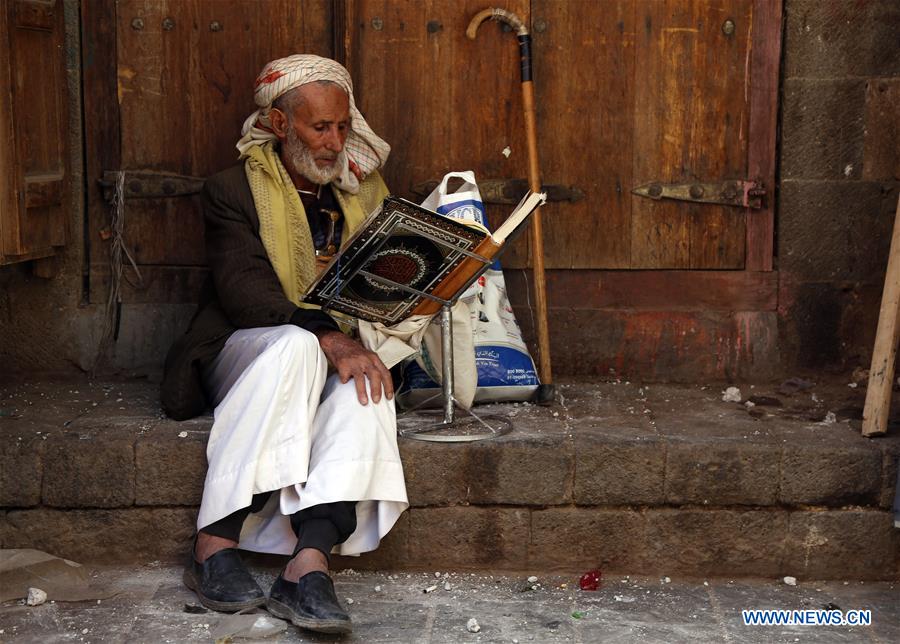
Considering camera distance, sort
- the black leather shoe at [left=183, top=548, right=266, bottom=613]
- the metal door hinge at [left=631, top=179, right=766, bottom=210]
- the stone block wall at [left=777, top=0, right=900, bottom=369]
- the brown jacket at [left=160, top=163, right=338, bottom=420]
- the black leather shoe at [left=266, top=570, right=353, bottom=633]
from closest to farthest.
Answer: the black leather shoe at [left=266, top=570, right=353, bottom=633]
the black leather shoe at [left=183, top=548, right=266, bottom=613]
the brown jacket at [left=160, top=163, right=338, bottom=420]
the stone block wall at [left=777, top=0, right=900, bottom=369]
the metal door hinge at [left=631, top=179, right=766, bottom=210]

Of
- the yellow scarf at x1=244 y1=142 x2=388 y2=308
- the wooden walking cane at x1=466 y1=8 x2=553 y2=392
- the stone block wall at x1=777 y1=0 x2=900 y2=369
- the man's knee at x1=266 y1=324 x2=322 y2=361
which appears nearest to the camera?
the man's knee at x1=266 y1=324 x2=322 y2=361

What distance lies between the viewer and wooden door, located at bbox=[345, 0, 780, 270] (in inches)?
194

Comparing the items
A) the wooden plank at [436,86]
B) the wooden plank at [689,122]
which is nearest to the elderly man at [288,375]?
the wooden plank at [436,86]

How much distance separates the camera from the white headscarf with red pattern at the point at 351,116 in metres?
4.38

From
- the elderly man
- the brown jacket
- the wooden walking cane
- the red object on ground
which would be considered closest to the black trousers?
the elderly man

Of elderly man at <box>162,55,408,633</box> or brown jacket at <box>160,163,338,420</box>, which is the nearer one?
elderly man at <box>162,55,408,633</box>

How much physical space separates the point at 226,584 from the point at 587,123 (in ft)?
7.66

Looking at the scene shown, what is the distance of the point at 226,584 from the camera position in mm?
3764

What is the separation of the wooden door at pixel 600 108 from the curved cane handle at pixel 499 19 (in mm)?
114

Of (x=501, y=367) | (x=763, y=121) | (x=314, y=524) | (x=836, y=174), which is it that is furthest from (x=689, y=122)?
(x=314, y=524)

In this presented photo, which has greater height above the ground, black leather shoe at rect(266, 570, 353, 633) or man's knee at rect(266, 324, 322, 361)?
man's knee at rect(266, 324, 322, 361)

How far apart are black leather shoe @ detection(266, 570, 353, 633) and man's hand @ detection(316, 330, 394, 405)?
590 millimetres

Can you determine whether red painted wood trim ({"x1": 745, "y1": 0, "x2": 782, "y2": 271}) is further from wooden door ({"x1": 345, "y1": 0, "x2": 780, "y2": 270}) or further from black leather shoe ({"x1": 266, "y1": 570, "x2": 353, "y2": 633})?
black leather shoe ({"x1": 266, "y1": 570, "x2": 353, "y2": 633})

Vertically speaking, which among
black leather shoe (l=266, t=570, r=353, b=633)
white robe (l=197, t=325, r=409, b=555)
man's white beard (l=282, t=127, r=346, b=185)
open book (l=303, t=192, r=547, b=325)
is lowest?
black leather shoe (l=266, t=570, r=353, b=633)
